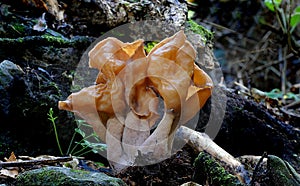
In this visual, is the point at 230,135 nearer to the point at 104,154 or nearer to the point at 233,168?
the point at 233,168

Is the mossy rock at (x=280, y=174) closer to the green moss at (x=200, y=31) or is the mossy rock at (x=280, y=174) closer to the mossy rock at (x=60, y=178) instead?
the mossy rock at (x=60, y=178)

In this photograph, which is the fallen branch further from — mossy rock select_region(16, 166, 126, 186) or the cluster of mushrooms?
mossy rock select_region(16, 166, 126, 186)

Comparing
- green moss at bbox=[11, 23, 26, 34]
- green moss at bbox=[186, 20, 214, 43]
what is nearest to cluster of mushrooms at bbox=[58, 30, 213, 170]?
green moss at bbox=[11, 23, 26, 34]

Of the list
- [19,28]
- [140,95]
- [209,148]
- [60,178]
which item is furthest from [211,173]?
[19,28]

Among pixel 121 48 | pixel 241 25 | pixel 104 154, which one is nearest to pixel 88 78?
A: pixel 104 154

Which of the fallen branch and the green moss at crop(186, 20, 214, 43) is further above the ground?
the green moss at crop(186, 20, 214, 43)

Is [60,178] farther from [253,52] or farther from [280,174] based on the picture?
[253,52]

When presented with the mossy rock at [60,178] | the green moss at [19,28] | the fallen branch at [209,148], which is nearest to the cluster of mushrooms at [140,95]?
the fallen branch at [209,148]

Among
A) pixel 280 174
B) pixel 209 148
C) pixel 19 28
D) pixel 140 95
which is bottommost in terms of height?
pixel 209 148
